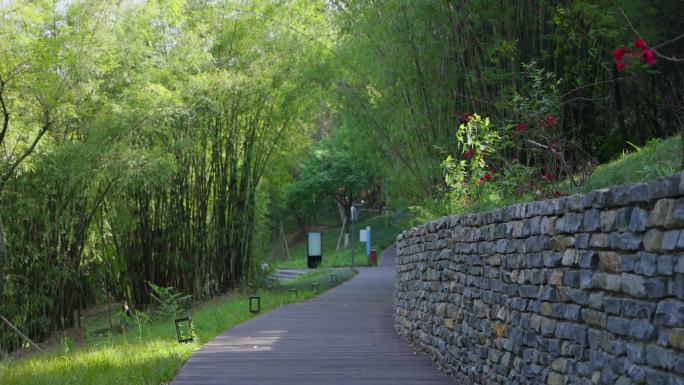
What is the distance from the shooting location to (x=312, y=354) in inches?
300

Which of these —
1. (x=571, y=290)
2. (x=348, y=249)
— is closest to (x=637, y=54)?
(x=571, y=290)

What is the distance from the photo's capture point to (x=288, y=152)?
19.8 m

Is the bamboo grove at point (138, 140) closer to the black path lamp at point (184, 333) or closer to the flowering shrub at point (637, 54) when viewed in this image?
the black path lamp at point (184, 333)

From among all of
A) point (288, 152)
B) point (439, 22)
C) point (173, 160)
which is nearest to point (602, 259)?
point (439, 22)

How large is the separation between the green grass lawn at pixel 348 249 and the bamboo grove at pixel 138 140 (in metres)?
12.1

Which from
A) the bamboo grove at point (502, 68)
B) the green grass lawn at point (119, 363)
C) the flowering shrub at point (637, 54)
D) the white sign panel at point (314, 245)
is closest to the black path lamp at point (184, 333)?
the green grass lawn at point (119, 363)

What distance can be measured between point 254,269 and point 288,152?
3.36 meters

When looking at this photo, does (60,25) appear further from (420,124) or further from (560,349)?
(560,349)

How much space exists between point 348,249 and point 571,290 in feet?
104

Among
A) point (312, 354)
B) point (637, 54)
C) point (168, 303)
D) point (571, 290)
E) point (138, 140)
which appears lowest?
point (312, 354)

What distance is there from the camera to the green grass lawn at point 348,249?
31.2 meters

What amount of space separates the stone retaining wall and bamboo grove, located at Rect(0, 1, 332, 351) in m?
6.93

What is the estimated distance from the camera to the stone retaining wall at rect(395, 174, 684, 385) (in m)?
2.79

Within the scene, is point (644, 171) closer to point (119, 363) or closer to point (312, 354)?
point (312, 354)
